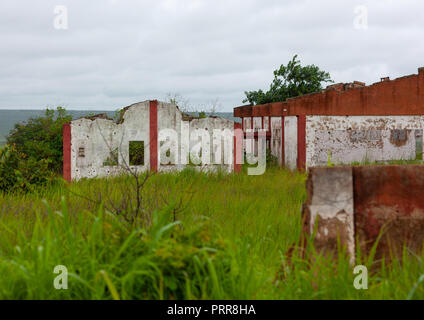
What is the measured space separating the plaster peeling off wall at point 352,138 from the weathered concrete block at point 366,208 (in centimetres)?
1270

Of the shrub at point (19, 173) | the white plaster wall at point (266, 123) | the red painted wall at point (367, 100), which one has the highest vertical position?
the red painted wall at point (367, 100)

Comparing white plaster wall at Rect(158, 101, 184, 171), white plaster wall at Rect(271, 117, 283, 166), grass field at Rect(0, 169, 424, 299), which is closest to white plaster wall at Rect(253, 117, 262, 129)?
white plaster wall at Rect(271, 117, 283, 166)

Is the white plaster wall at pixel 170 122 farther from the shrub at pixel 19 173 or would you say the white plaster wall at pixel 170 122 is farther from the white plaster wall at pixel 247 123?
the white plaster wall at pixel 247 123

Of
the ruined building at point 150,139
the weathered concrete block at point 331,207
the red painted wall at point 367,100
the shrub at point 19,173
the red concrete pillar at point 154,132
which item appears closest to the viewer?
the weathered concrete block at point 331,207

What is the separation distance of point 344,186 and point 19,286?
2980mm

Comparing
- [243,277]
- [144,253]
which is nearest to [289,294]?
[243,277]

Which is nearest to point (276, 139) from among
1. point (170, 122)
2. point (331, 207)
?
point (170, 122)

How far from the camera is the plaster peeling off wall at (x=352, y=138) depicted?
56.7ft

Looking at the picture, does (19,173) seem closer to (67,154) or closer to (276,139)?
(67,154)

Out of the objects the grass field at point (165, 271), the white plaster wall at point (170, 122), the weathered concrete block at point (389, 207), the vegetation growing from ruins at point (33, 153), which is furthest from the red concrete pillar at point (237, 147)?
the grass field at point (165, 271)

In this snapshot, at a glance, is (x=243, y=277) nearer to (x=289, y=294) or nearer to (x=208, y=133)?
(x=289, y=294)
